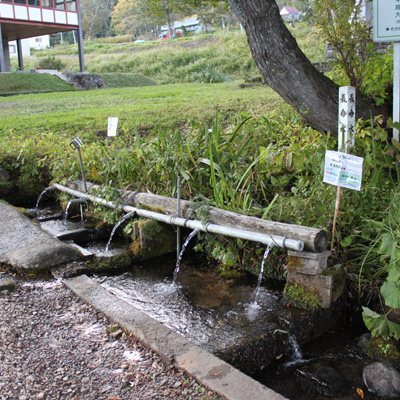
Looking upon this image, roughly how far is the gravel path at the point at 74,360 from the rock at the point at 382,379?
40.5 inches

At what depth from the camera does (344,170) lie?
9.85 feet

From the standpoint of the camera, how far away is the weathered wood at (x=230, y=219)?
312 centimetres

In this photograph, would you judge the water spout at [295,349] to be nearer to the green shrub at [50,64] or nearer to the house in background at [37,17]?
the house in background at [37,17]

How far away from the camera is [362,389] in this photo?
2.59m

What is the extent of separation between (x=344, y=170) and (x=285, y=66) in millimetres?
1964

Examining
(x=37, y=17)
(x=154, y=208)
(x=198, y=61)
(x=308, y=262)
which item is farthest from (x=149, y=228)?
(x=198, y=61)

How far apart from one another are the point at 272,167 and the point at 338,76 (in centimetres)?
201

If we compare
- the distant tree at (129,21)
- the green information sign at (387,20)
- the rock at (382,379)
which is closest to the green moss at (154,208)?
the rock at (382,379)

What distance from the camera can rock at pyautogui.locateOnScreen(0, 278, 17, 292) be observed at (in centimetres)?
349

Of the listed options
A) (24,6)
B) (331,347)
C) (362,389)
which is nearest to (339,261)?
(331,347)

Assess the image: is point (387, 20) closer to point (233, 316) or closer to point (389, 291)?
point (389, 291)

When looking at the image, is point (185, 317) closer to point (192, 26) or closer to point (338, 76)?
point (338, 76)

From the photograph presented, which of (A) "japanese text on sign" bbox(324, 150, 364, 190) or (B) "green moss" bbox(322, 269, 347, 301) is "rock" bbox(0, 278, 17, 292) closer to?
(B) "green moss" bbox(322, 269, 347, 301)

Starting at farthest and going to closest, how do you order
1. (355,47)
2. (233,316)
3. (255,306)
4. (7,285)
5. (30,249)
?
(355,47), (30,249), (7,285), (255,306), (233,316)
